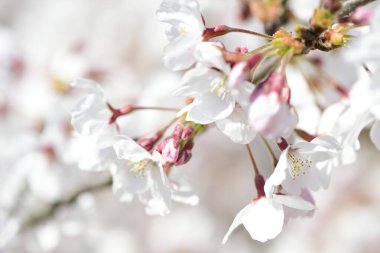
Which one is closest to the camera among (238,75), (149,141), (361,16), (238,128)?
(238,75)

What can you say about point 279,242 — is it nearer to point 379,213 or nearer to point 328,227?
point 328,227

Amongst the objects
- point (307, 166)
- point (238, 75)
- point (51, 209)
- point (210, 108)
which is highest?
point (238, 75)

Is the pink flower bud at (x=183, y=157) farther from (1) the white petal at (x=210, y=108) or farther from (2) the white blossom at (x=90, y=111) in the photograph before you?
(2) the white blossom at (x=90, y=111)

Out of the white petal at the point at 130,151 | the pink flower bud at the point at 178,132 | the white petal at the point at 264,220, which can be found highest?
the pink flower bud at the point at 178,132

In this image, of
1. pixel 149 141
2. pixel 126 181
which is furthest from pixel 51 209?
pixel 149 141

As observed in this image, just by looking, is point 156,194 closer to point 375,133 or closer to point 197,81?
point 197,81

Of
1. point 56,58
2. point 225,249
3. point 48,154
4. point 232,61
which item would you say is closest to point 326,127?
point 232,61

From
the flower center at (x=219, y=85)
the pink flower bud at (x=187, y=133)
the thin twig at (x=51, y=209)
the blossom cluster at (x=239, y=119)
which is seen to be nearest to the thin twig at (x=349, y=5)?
the blossom cluster at (x=239, y=119)
